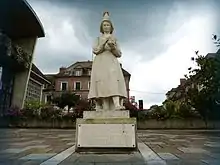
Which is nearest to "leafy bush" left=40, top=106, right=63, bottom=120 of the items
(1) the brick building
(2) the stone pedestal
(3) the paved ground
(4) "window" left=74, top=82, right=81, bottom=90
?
(1) the brick building

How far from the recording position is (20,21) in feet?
77.7

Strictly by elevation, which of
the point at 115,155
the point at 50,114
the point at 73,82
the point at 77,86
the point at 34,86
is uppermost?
the point at 73,82

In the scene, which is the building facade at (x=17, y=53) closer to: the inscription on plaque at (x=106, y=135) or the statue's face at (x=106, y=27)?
the statue's face at (x=106, y=27)

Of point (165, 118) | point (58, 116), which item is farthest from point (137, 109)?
point (58, 116)

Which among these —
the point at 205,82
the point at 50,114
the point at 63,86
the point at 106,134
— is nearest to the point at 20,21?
the point at 50,114

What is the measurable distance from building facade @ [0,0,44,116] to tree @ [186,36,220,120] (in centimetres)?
1335

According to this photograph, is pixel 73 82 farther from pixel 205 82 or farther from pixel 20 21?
pixel 205 82

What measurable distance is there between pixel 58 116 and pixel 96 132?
728 inches

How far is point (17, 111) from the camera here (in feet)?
77.4

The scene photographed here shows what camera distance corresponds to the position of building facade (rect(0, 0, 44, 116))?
21688mm

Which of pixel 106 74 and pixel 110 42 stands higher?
pixel 110 42

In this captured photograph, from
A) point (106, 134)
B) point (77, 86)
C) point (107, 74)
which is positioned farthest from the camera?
point (77, 86)

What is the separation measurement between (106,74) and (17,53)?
18.8 meters

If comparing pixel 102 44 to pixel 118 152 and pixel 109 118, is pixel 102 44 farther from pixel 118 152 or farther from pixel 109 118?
pixel 118 152
